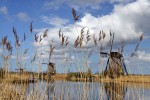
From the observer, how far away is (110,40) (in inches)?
190

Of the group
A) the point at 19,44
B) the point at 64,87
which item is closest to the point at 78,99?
the point at 64,87

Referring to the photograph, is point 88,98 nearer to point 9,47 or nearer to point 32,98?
point 32,98

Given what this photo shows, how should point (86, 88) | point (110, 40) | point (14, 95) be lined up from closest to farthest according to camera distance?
1. point (110, 40)
2. point (86, 88)
3. point (14, 95)

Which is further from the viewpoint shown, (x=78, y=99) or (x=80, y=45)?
(x=78, y=99)

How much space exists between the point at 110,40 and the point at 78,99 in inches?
53.8

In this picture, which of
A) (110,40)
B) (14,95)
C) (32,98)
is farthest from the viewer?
(14,95)

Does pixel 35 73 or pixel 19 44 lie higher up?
pixel 19 44

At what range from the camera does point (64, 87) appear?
600cm

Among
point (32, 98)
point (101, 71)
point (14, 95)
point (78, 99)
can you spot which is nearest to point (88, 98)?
point (78, 99)

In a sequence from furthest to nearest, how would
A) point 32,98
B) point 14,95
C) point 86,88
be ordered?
point 14,95 < point 32,98 < point 86,88

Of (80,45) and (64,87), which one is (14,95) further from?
(80,45)

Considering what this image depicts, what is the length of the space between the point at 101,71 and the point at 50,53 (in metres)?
0.97

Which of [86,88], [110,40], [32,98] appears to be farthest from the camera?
[32,98]

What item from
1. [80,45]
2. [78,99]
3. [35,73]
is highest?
[80,45]
